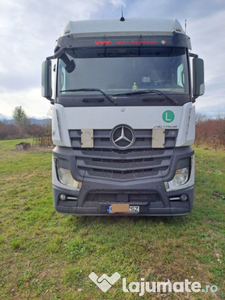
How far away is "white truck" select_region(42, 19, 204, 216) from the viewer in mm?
2863

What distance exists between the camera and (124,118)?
284cm

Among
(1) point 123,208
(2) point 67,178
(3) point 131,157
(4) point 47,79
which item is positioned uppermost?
(4) point 47,79

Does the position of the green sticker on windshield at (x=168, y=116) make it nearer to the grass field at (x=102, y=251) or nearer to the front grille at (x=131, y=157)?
the front grille at (x=131, y=157)

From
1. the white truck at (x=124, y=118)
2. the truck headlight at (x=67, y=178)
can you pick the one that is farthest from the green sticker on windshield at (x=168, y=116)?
the truck headlight at (x=67, y=178)

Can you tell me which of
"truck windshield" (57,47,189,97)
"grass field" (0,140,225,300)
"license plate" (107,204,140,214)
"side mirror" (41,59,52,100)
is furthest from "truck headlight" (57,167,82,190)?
"side mirror" (41,59,52,100)

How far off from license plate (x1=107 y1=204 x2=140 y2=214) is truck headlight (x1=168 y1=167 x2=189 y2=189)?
0.61 metres

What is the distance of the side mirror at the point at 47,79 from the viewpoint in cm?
324

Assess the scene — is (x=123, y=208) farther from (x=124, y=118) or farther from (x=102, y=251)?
(x=124, y=118)

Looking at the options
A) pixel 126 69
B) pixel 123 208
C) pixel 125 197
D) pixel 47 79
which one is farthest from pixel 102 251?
pixel 47 79

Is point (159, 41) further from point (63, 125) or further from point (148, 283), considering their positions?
point (148, 283)

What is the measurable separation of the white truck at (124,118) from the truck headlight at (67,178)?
0.05 feet

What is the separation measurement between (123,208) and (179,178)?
95 cm

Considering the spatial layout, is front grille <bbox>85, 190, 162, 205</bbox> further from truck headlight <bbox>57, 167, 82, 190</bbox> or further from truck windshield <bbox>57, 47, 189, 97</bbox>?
truck windshield <bbox>57, 47, 189, 97</bbox>

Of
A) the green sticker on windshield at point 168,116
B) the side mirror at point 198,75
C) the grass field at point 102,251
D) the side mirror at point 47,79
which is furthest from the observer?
the side mirror at point 47,79
